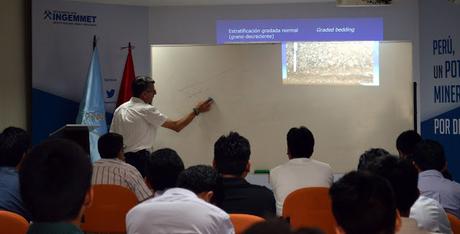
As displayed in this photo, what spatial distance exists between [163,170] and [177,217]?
3.02 feet

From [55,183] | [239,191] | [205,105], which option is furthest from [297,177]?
[205,105]

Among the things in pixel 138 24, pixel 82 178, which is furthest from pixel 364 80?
pixel 82 178

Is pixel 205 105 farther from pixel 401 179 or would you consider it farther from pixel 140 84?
pixel 401 179

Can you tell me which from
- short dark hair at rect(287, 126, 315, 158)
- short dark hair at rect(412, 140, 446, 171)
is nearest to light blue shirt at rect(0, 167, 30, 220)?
short dark hair at rect(287, 126, 315, 158)

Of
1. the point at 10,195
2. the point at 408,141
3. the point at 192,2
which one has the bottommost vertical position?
the point at 10,195

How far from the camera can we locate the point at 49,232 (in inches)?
68.1

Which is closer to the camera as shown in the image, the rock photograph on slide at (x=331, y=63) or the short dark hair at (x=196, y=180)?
the short dark hair at (x=196, y=180)

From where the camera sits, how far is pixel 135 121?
20.8ft

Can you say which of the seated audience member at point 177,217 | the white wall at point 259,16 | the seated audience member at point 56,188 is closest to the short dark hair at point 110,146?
the seated audience member at point 177,217

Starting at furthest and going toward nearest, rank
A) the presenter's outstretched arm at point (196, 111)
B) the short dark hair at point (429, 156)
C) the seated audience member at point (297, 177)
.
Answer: the presenter's outstretched arm at point (196, 111)
the seated audience member at point (297, 177)
the short dark hair at point (429, 156)

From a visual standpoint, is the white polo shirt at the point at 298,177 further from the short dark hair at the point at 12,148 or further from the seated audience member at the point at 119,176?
the short dark hair at the point at 12,148

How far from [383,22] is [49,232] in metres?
5.73

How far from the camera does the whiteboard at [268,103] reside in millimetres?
6949

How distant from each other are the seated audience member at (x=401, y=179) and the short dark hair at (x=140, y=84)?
3.85 m
